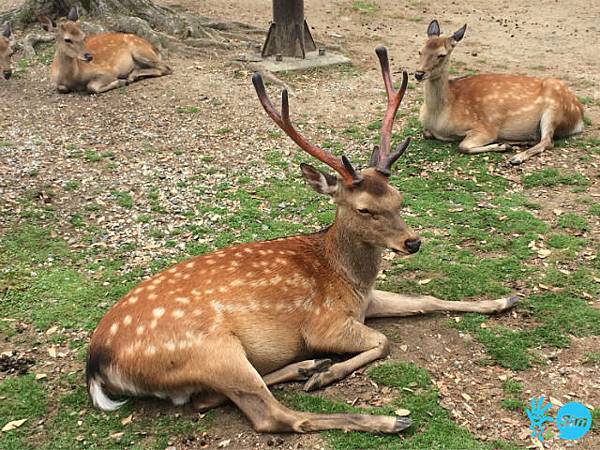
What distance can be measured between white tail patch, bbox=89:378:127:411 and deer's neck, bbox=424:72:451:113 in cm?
482

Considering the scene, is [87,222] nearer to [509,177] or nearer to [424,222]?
[424,222]

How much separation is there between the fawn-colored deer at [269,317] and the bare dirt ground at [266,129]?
0.59ft

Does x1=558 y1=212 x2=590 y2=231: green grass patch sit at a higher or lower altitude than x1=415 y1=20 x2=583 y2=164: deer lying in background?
lower

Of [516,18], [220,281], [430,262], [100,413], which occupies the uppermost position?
[516,18]

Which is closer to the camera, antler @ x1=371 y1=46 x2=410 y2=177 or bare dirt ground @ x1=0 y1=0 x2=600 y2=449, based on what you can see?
bare dirt ground @ x1=0 y1=0 x2=600 y2=449

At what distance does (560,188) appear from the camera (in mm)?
6230

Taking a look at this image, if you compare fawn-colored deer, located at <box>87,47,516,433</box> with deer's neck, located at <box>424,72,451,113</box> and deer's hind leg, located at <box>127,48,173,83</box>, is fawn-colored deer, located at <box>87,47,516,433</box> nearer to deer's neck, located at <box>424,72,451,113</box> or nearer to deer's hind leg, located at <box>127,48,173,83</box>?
deer's neck, located at <box>424,72,451,113</box>

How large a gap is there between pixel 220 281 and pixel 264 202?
8.08ft

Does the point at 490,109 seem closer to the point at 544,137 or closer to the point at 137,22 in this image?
the point at 544,137

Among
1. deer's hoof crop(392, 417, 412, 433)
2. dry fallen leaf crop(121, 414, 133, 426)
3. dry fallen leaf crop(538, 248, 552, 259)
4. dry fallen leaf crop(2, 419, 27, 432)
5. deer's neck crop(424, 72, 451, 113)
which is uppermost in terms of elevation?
deer's neck crop(424, 72, 451, 113)

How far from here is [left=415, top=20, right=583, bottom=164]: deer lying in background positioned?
7055 millimetres

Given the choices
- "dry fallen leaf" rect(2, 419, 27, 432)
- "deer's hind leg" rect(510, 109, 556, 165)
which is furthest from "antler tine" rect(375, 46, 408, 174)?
"deer's hind leg" rect(510, 109, 556, 165)

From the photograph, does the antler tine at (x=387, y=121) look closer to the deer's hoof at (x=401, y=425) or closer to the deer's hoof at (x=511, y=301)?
the deer's hoof at (x=511, y=301)

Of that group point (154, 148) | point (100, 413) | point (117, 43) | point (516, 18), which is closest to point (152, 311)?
point (100, 413)
